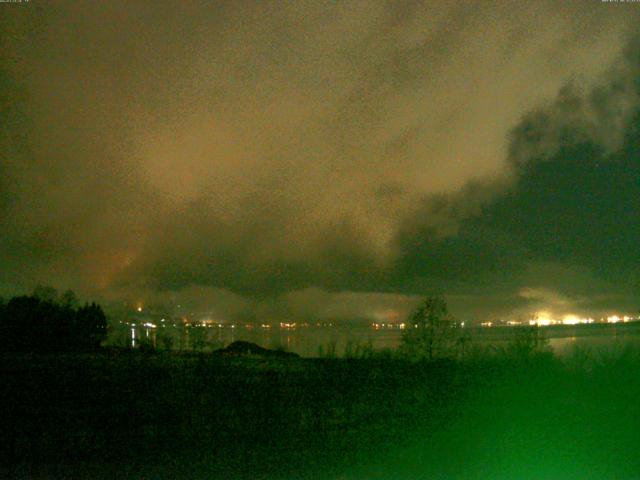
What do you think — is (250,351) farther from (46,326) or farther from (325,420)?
(325,420)

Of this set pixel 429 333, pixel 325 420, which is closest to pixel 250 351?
pixel 429 333

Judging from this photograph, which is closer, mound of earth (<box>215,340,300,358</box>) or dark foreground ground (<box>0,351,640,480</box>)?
dark foreground ground (<box>0,351,640,480</box>)

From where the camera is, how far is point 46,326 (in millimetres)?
25312

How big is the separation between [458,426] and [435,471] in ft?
9.09

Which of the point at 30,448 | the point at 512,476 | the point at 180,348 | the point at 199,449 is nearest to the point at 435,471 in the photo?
the point at 512,476

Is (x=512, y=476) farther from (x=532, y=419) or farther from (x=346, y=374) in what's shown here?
(x=346, y=374)

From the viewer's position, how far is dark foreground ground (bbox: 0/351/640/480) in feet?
32.6

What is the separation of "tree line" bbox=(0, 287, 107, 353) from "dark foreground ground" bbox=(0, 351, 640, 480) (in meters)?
7.19

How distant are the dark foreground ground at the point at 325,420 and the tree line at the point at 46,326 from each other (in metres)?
7.19

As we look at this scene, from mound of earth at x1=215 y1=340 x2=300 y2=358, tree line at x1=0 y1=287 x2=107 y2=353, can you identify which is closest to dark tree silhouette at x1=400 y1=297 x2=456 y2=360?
mound of earth at x1=215 y1=340 x2=300 y2=358

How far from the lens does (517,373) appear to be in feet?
51.9

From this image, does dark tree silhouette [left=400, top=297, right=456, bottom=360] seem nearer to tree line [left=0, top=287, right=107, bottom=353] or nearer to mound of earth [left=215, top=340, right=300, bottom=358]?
mound of earth [left=215, top=340, right=300, bottom=358]

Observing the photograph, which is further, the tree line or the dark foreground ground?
the tree line

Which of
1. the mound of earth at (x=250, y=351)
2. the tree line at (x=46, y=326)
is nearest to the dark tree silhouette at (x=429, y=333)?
the mound of earth at (x=250, y=351)
